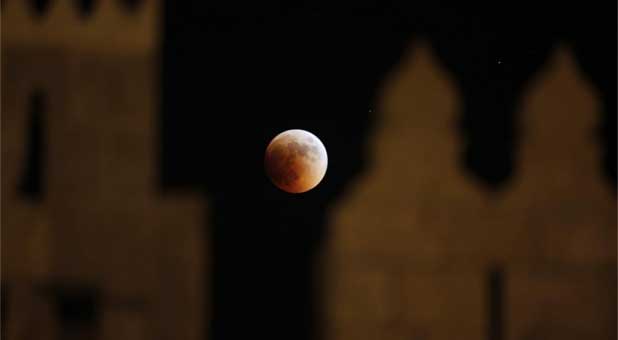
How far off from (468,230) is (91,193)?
2879 mm

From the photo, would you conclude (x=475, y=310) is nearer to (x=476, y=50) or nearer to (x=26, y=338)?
(x=476, y=50)

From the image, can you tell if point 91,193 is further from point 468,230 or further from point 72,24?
point 468,230

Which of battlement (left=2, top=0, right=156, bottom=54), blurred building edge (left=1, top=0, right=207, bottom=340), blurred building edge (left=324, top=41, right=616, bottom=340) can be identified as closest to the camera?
blurred building edge (left=324, top=41, right=616, bottom=340)

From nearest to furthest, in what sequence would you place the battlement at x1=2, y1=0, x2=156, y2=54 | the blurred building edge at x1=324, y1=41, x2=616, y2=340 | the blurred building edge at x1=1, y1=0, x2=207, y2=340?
the blurred building edge at x1=324, y1=41, x2=616, y2=340, the blurred building edge at x1=1, y1=0, x2=207, y2=340, the battlement at x1=2, y1=0, x2=156, y2=54

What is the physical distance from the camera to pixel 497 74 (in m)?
4.65

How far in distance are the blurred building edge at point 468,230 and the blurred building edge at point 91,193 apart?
127 centimetres

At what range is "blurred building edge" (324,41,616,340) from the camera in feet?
15.0

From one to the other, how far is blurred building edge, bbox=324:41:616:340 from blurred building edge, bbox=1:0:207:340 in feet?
4.17

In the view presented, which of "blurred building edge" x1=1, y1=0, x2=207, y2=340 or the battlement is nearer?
"blurred building edge" x1=1, y1=0, x2=207, y2=340

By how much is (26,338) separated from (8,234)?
2.72 ft

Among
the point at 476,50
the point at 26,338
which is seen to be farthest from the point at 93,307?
the point at 476,50

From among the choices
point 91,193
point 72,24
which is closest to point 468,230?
point 91,193

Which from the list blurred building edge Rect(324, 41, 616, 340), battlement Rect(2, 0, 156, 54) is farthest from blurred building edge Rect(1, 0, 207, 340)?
blurred building edge Rect(324, 41, 616, 340)

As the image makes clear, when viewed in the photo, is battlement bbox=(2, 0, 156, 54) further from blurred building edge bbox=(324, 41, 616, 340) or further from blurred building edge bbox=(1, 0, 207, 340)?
blurred building edge bbox=(324, 41, 616, 340)
